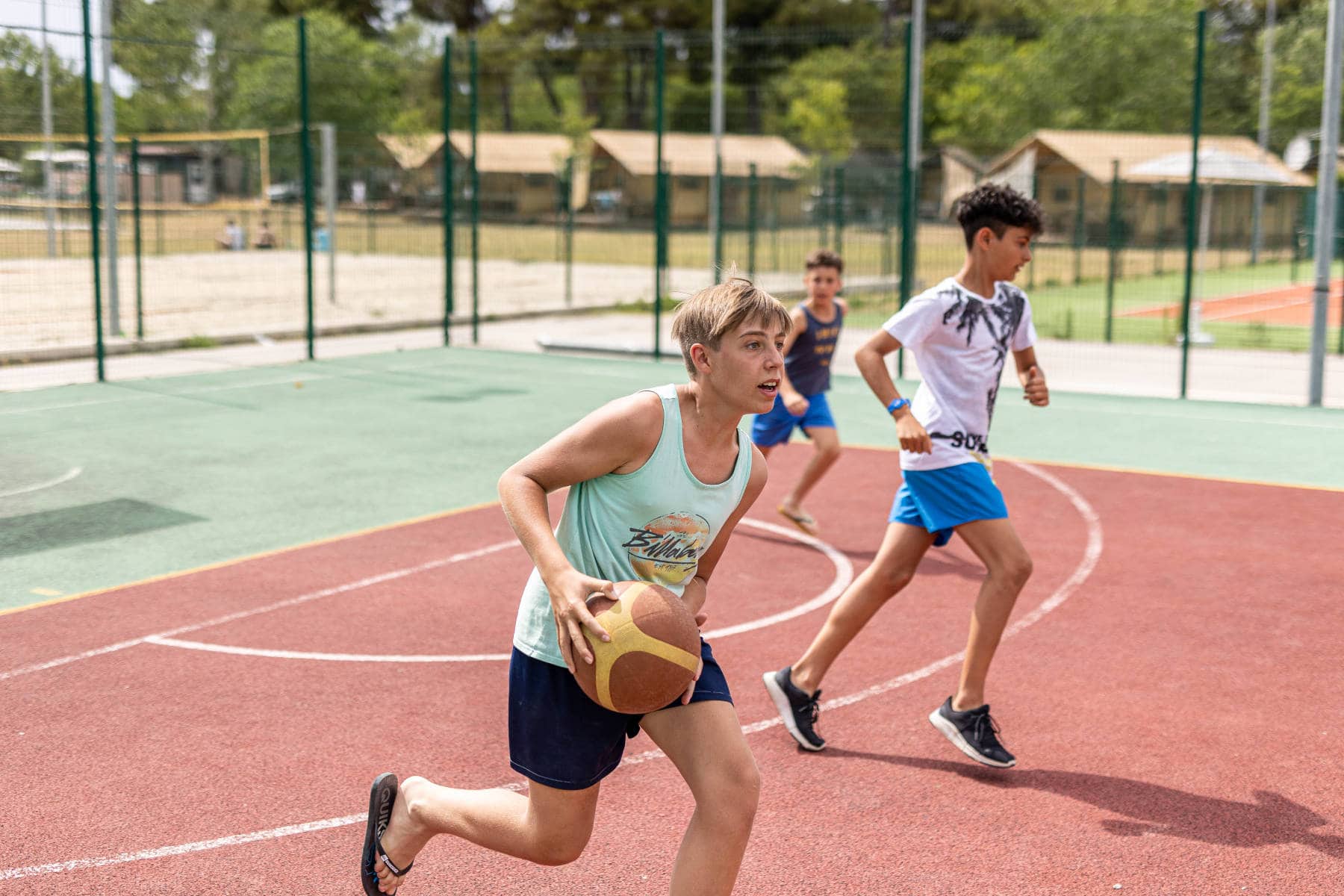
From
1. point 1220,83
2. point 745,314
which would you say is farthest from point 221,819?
point 1220,83

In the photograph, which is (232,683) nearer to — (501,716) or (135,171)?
(501,716)

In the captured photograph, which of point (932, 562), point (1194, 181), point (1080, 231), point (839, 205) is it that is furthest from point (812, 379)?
point (1080, 231)

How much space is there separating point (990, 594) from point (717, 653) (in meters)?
1.55

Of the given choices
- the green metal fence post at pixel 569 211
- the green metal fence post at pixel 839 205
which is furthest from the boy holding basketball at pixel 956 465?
the green metal fence post at pixel 569 211

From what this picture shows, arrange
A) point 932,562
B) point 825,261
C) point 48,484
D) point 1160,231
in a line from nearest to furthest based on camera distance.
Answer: point 932,562 → point 825,261 → point 48,484 → point 1160,231

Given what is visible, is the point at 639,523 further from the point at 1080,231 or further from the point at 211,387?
the point at 1080,231

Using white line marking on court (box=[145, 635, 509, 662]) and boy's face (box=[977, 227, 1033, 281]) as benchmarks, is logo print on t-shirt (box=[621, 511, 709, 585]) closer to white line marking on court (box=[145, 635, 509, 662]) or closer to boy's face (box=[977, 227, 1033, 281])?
boy's face (box=[977, 227, 1033, 281])

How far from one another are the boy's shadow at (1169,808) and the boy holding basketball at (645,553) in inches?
69.6

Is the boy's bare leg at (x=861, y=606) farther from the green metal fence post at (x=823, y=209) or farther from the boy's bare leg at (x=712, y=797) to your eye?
the green metal fence post at (x=823, y=209)

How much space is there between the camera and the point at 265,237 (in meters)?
27.0

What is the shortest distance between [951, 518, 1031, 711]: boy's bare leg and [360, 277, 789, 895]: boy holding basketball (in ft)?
5.80

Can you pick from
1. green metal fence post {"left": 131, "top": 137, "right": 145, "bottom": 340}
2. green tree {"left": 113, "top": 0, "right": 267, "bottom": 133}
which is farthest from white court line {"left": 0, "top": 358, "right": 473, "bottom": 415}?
green tree {"left": 113, "top": 0, "right": 267, "bottom": 133}

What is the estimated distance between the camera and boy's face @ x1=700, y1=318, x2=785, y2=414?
10.9 feet

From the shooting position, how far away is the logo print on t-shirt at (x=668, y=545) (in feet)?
11.3
